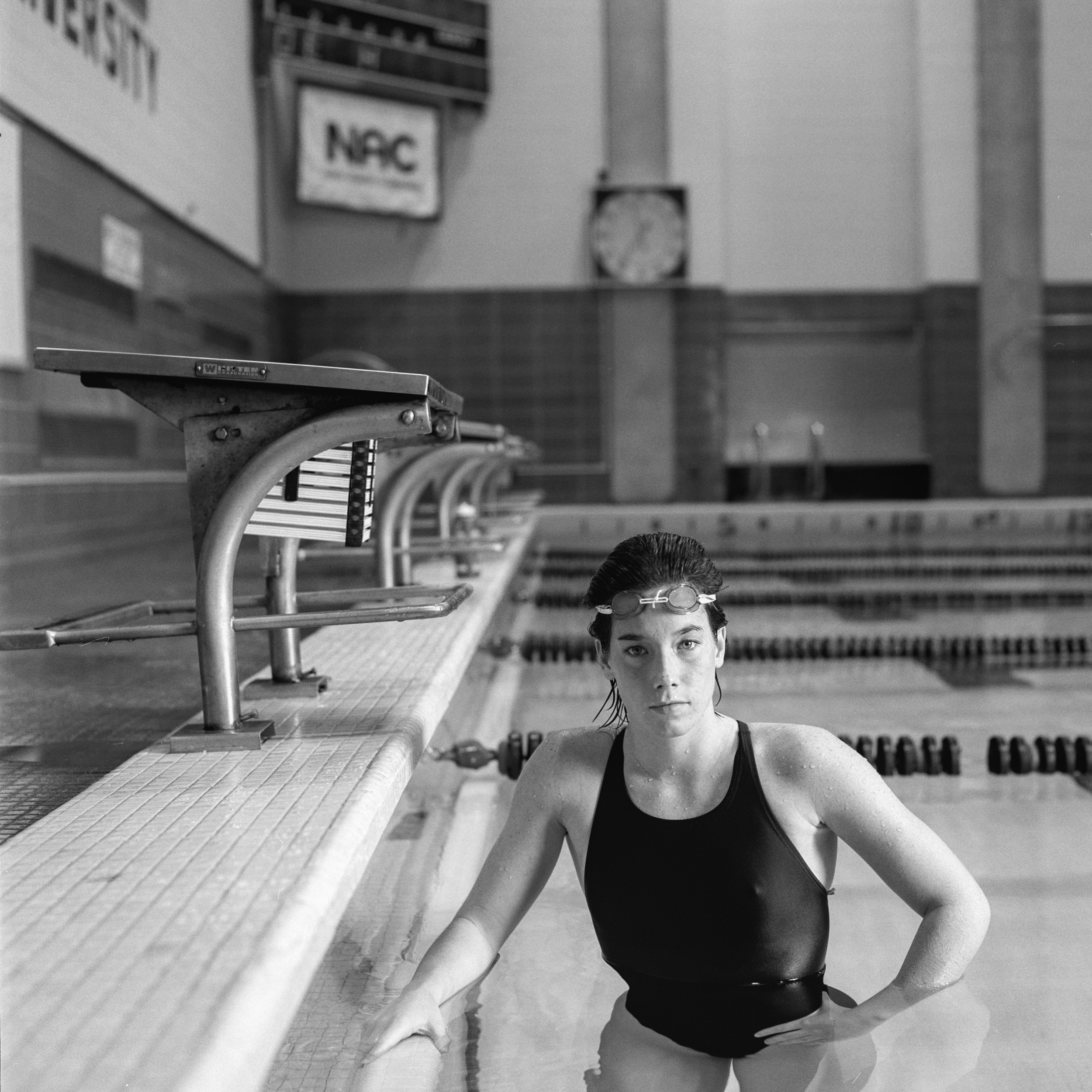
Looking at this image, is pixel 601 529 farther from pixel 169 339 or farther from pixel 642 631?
pixel 642 631

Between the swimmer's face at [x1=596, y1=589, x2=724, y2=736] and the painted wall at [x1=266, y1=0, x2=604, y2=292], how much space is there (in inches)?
382

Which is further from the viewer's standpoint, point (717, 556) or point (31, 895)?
point (717, 556)

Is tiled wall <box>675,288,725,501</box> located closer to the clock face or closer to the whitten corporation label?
the clock face

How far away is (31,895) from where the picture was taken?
3.88ft

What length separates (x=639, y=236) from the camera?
10914 millimetres

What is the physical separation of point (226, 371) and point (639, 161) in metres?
9.83

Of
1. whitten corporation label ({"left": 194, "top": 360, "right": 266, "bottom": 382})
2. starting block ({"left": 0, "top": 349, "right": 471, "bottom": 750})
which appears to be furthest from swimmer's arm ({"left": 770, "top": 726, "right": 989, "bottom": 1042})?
whitten corporation label ({"left": 194, "top": 360, "right": 266, "bottom": 382})

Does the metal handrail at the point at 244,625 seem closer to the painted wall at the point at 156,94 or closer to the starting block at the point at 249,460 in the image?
the starting block at the point at 249,460

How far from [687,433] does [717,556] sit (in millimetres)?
2808

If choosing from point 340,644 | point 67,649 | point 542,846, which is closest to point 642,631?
point 542,846

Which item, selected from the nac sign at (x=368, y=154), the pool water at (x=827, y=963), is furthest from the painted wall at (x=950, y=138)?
the pool water at (x=827, y=963)

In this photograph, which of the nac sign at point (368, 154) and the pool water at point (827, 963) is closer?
the pool water at point (827, 963)

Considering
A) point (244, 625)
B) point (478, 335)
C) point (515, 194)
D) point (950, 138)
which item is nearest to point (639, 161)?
point (515, 194)

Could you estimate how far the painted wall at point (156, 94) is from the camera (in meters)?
5.77
